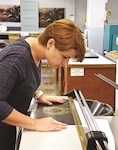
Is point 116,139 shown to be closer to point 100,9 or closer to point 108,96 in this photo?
point 108,96

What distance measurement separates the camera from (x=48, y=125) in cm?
109

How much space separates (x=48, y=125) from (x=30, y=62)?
328mm

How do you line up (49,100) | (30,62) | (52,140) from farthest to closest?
(49,100)
(30,62)
(52,140)

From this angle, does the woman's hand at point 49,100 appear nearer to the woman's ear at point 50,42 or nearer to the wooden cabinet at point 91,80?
the woman's ear at point 50,42

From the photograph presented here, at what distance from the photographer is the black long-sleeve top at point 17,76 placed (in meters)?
1.09

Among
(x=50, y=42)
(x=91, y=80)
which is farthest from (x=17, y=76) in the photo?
(x=91, y=80)

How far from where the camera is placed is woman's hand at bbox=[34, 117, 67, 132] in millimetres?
1080

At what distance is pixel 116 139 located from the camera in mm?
1072

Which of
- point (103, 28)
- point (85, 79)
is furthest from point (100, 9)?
point (85, 79)

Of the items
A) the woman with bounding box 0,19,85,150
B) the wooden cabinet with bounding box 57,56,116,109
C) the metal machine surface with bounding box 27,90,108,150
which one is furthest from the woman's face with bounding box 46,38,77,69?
the wooden cabinet with bounding box 57,56,116,109

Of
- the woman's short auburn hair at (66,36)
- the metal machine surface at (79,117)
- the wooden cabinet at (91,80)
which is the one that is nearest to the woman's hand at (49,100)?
the metal machine surface at (79,117)

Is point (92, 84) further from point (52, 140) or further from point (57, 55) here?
point (52, 140)

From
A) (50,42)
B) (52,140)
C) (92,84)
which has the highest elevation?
(50,42)

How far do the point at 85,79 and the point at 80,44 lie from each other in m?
1.90
